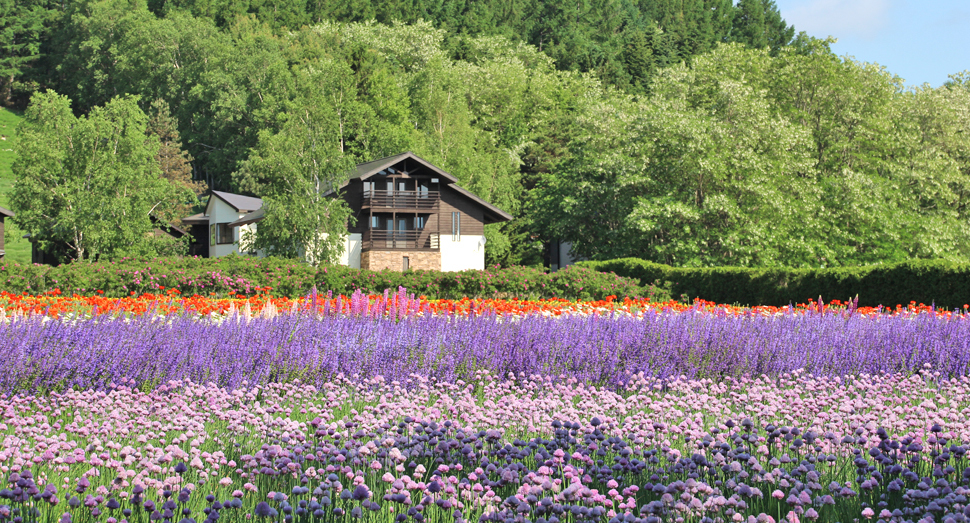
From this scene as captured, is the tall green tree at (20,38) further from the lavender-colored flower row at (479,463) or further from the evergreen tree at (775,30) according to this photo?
the lavender-colored flower row at (479,463)

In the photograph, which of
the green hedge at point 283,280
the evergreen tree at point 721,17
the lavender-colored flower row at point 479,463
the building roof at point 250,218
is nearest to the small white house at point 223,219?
the building roof at point 250,218

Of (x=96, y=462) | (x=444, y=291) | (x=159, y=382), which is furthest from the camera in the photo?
(x=444, y=291)

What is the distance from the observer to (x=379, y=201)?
41562mm

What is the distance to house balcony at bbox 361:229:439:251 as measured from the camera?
4172 cm

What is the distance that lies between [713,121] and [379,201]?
19.4 m

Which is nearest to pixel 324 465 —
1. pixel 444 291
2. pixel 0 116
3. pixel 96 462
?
pixel 96 462

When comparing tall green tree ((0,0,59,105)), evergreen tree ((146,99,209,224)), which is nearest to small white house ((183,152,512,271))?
evergreen tree ((146,99,209,224))

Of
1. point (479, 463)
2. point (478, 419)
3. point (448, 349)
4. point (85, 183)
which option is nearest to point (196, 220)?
point (85, 183)

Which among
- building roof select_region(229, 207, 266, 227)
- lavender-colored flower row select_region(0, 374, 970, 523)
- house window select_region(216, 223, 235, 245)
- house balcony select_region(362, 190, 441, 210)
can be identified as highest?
house balcony select_region(362, 190, 441, 210)

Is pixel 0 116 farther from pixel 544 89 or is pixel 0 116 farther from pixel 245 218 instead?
pixel 544 89

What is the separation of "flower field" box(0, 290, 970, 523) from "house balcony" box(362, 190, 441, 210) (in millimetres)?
30330

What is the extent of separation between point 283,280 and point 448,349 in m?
14.0

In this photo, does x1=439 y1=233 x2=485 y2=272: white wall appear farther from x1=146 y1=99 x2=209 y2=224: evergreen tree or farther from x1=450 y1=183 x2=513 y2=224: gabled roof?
x1=146 y1=99 x2=209 y2=224: evergreen tree

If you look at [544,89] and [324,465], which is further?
[544,89]
